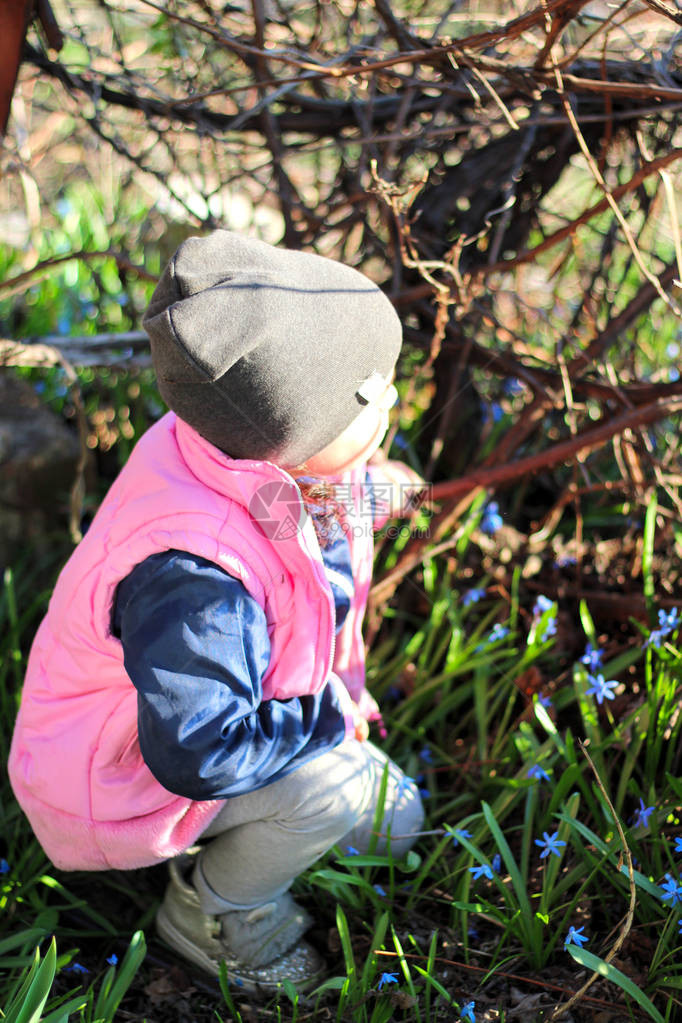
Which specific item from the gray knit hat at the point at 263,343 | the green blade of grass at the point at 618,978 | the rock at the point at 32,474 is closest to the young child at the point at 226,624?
the gray knit hat at the point at 263,343

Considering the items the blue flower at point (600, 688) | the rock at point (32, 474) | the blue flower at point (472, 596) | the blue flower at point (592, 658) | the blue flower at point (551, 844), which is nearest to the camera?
the blue flower at point (551, 844)

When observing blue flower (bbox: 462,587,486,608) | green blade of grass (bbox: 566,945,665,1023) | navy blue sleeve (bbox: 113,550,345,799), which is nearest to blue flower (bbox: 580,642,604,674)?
blue flower (bbox: 462,587,486,608)

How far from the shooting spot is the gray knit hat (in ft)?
3.77

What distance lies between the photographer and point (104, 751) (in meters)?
1.36

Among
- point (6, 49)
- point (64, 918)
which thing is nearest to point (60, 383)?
point (6, 49)

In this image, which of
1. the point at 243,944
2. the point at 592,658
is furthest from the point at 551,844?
the point at 243,944

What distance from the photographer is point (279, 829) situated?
1.44 metres

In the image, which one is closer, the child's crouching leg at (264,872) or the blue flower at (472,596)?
the child's crouching leg at (264,872)

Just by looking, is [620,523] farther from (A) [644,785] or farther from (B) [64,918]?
(B) [64,918]

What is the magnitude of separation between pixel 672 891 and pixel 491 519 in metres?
0.87

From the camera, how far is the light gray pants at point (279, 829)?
1.43 m

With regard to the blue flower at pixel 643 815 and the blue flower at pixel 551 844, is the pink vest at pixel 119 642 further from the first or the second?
the blue flower at pixel 643 815

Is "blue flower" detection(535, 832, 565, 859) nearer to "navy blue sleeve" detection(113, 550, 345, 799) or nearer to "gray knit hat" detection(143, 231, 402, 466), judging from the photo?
"navy blue sleeve" detection(113, 550, 345, 799)

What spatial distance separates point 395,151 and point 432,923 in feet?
5.41
